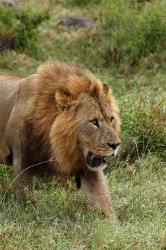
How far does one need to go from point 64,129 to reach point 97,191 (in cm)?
56

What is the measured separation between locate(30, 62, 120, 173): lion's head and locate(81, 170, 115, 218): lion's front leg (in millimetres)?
170

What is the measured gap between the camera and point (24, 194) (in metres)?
5.59

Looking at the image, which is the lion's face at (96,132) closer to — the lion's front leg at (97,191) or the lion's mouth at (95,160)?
the lion's mouth at (95,160)

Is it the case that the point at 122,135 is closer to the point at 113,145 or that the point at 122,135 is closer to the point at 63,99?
the point at 63,99

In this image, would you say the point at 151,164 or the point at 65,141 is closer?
the point at 65,141

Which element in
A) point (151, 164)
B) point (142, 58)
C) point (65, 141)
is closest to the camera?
point (65, 141)

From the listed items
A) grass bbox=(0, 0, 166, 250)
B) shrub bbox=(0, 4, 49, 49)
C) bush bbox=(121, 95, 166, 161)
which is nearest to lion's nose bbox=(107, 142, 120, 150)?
grass bbox=(0, 0, 166, 250)

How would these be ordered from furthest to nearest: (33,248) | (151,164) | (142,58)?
(142,58)
(151,164)
(33,248)

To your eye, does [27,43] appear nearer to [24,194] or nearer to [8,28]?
[8,28]

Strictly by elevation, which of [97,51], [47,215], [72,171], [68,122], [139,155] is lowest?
[97,51]

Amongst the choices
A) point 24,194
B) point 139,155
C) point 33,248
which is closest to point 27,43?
point 139,155

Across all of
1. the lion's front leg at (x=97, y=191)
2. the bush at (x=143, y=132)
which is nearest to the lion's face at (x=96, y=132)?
the lion's front leg at (x=97, y=191)

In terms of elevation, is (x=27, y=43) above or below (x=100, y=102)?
below

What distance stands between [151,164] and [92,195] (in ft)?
4.65
